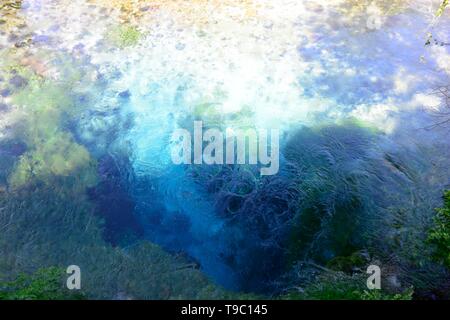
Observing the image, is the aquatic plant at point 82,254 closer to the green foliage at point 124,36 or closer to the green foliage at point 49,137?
the green foliage at point 49,137

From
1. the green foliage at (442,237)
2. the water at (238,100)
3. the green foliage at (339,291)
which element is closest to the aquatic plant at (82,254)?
the water at (238,100)

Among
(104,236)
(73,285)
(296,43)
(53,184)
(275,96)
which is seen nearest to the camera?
(73,285)

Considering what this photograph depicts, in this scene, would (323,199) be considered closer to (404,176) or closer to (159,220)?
(404,176)

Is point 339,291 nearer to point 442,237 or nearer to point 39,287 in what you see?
point 442,237

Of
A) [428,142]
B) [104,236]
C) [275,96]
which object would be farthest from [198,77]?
[428,142]

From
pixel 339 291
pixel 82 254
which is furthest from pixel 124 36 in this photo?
pixel 339 291

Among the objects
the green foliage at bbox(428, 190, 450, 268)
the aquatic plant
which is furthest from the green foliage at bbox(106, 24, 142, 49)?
the green foliage at bbox(428, 190, 450, 268)

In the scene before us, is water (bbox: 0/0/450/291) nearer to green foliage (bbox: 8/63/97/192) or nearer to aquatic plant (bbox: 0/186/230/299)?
green foliage (bbox: 8/63/97/192)
